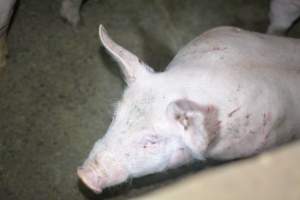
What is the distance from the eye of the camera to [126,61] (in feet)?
5.85

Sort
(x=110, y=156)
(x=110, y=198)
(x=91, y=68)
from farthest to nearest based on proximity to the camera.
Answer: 1. (x=91, y=68)
2. (x=110, y=198)
3. (x=110, y=156)

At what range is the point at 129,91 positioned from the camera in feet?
5.74

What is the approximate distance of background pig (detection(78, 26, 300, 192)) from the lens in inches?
64.9

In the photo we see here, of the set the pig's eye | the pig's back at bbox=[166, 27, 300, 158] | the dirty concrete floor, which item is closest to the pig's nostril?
the pig's eye

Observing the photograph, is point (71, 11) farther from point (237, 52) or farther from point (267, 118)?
point (267, 118)

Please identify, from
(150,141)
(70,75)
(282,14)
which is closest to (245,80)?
(150,141)

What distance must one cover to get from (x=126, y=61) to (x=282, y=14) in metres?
1.28

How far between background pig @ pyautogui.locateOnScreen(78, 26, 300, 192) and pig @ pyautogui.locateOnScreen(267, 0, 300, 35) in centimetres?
59

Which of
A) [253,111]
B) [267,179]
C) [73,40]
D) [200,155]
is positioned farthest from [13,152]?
[267,179]

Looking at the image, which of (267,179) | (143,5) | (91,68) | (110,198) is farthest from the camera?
(143,5)

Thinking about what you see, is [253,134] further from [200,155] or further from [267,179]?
[267,179]

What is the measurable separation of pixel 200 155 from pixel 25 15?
172 centimetres

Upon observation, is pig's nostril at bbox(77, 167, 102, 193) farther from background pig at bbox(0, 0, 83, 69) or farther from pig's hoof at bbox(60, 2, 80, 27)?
pig's hoof at bbox(60, 2, 80, 27)

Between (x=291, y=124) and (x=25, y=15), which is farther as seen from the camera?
(x=25, y=15)
